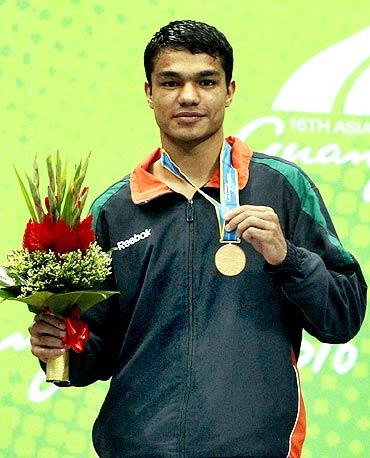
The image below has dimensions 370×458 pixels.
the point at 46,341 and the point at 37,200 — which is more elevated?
the point at 37,200

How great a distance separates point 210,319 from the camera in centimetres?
233

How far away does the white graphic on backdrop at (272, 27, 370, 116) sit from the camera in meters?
3.27

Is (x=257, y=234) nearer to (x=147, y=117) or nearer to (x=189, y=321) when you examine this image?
(x=189, y=321)

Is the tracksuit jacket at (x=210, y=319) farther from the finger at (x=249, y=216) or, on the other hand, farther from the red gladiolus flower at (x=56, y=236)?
the red gladiolus flower at (x=56, y=236)

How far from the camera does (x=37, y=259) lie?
7.33 ft

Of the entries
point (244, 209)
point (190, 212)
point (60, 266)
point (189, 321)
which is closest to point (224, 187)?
point (190, 212)

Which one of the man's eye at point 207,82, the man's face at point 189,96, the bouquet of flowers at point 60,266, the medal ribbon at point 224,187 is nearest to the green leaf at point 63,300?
the bouquet of flowers at point 60,266

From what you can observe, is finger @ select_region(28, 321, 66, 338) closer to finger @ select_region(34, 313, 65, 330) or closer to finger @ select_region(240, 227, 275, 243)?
finger @ select_region(34, 313, 65, 330)

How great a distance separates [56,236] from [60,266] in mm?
64

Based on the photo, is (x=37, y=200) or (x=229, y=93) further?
(x=229, y=93)

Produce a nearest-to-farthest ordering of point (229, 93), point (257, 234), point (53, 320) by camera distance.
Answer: point (257, 234) < point (53, 320) < point (229, 93)

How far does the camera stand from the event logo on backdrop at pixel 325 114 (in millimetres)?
3256

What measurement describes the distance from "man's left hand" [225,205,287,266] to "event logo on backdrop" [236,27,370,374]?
1.05 meters

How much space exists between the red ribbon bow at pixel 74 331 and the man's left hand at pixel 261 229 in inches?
14.2
